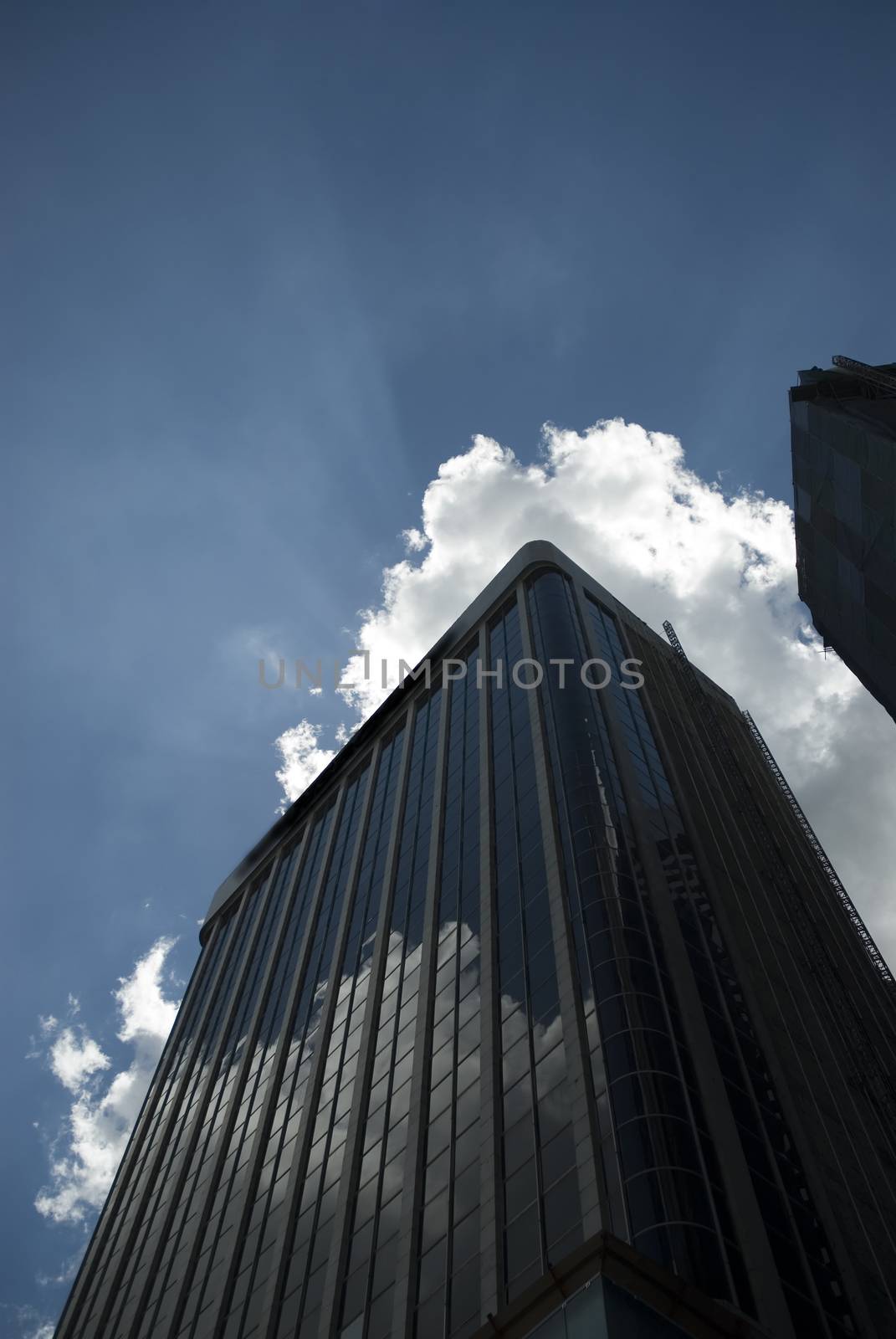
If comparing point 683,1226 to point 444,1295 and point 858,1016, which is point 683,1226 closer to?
point 444,1295

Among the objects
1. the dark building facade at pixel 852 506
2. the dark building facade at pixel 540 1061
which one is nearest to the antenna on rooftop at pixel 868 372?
the dark building facade at pixel 852 506

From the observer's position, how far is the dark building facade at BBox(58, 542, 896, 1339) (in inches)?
918

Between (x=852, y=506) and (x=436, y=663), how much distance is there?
34.8m

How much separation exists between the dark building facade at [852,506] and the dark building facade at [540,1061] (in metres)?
10.7

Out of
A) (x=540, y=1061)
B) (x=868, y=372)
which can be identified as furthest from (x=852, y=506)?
(x=540, y=1061)

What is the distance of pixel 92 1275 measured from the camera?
180ft

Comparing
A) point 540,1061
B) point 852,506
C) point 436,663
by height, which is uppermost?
point 436,663

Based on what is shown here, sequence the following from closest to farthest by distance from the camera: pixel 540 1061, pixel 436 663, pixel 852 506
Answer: pixel 540 1061
pixel 852 506
pixel 436 663

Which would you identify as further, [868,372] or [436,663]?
[436,663]

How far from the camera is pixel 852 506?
4169cm

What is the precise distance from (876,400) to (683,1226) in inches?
1487

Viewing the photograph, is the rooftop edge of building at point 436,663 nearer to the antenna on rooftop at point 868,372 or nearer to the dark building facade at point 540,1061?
the dark building facade at point 540,1061

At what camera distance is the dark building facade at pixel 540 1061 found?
76.5 feet

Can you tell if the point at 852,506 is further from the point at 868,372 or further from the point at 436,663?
the point at 436,663
